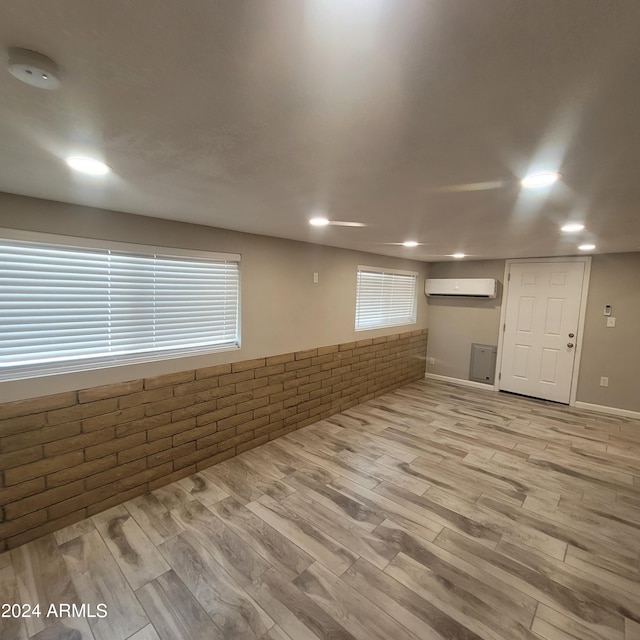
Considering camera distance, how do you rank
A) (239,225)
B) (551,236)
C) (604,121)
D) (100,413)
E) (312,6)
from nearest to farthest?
1. (312,6)
2. (604,121)
3. (100,413)
4. (239,225)
5. (551,236)

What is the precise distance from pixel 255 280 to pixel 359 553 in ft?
7.65

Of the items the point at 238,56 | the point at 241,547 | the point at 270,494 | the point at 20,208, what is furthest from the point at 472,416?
the point at 20,208

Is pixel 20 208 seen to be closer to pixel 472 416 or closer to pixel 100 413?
pixel 100 413

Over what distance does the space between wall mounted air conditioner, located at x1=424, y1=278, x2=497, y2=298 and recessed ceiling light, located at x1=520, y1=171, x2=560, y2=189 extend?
12.4ft

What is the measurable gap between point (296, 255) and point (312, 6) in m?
2.97

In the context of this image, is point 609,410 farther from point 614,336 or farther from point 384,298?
point 384,298

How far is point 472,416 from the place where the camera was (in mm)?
4215

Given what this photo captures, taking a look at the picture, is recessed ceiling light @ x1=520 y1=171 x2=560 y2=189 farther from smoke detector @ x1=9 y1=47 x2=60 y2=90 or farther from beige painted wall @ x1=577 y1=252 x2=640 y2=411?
beige painted wall @ x1=577 y1=252 x2=640 y2=411

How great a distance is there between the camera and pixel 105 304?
7.57ft

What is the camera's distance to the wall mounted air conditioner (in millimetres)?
5094

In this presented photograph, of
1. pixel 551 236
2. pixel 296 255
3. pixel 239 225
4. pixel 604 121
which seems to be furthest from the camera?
pixel 296 255

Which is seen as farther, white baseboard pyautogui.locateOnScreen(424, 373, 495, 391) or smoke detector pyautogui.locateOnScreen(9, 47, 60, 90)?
white baseboard pyautogui.locateOnScreen(424, 373, 495, 391)

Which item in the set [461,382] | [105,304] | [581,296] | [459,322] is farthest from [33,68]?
[461,382]

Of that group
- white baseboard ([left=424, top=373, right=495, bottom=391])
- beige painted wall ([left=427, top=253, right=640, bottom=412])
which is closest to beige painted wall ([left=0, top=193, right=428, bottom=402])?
white baseboard ([left=424, top=373, right=495, bottom=391])
